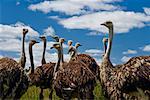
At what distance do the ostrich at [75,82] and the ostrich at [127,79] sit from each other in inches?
12.8

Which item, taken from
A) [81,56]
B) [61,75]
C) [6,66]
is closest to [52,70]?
[81,56]

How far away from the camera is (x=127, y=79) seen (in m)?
10.3

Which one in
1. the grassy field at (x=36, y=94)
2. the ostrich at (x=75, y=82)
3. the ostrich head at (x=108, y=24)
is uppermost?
the ostrich head at (x=108, y=24)

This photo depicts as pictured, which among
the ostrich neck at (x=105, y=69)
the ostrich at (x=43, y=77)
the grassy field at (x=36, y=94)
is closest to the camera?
the ostrich neck at (x=105, y=69)

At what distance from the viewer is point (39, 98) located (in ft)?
44.0

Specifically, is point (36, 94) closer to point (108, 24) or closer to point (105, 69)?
point (108, 24)

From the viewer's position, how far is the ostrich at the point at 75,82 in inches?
440

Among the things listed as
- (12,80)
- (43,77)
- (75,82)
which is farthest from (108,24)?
(12,80)

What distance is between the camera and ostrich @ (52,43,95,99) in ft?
36.6

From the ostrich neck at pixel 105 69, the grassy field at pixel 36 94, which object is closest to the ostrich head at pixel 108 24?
the ostrich neck at pixel 105 69

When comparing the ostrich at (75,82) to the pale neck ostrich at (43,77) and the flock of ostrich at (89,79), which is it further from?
the pale neck ostrich at (43,77)

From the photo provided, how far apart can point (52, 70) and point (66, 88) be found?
318cm

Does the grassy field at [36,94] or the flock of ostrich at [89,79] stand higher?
the flock of ostrich at [89,79]

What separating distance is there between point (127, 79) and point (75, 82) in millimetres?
1350
